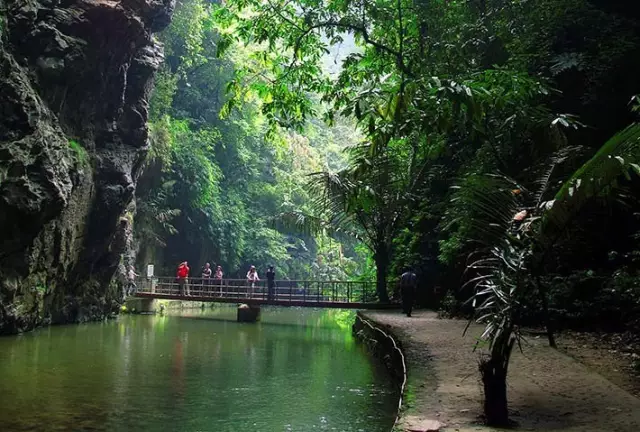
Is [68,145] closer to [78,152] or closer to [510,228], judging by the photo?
[78,152]

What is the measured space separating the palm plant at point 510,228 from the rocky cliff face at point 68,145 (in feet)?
35.5

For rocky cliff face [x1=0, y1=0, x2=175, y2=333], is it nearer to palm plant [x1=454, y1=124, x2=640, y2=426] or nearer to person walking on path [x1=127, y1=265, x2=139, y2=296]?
person walking on path [x1=127, y1=265, x2=139, y2=296]

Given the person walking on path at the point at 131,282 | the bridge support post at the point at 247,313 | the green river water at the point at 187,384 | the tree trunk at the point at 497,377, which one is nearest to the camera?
the tree trunk at the point at 497,377

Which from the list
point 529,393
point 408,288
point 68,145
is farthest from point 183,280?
point 529,393

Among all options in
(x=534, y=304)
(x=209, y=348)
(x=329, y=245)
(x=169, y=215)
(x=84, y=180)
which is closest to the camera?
(x=534, y=304)

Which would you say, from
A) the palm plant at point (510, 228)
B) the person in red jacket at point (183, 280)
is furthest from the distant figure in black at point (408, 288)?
the person in red jacket at point (183, 280)

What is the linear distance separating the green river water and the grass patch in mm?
4734

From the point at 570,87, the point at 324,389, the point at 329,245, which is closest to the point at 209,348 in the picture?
the point at 324,389

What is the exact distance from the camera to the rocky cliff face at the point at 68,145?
1290 cm

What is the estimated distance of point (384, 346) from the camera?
10.3 metres

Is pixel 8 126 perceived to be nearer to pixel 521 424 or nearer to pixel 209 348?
pixel 209 348

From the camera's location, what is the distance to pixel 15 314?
539 inches

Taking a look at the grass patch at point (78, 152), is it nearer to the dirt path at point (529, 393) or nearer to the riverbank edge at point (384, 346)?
the riverbank edge at point (384, 346)

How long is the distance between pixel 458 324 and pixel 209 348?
5.33 metres
